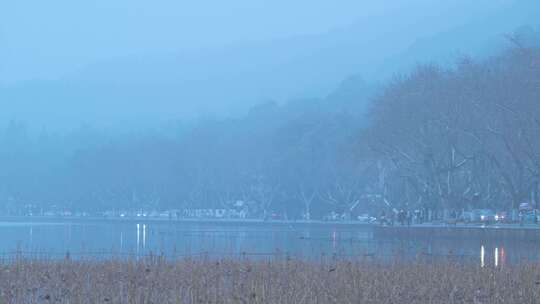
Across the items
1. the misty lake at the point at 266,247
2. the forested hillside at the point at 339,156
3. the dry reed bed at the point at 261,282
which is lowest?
the misty lake at the point at 266,247

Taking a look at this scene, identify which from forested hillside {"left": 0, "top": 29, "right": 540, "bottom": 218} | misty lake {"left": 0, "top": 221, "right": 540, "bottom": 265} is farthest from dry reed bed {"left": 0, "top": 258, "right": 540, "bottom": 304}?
forested hillside {"left": 0, "top": 29, "right": 540, "bottom": 218}

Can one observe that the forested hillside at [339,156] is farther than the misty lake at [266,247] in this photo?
Yes

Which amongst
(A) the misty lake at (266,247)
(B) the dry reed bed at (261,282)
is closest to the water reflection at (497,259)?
(A) the misty lake at (266,247)

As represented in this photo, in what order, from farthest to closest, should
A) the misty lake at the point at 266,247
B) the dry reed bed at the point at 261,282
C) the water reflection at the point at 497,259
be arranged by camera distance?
the misty lake at the point at 266,247, the water reflection at the point at 497,259, the dry reed bed at the point at 261,282

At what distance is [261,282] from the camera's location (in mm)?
14383

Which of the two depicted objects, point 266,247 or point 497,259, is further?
point 266,247

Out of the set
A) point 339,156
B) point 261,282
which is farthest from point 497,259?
point 339,156

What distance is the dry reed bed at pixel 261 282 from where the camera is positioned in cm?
1277

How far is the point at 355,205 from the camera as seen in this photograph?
253ft

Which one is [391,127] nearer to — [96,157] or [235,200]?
[235,200]

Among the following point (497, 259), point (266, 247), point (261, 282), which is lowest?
point (266, 247)

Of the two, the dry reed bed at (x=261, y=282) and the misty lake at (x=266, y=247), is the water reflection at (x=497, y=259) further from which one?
the dry reed bed at (x=261, y=282)

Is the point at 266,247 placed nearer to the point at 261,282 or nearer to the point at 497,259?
the point at 497,259

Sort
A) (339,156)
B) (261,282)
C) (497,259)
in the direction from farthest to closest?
1. (339,156)
2. (497,259)
3. (261,282)
